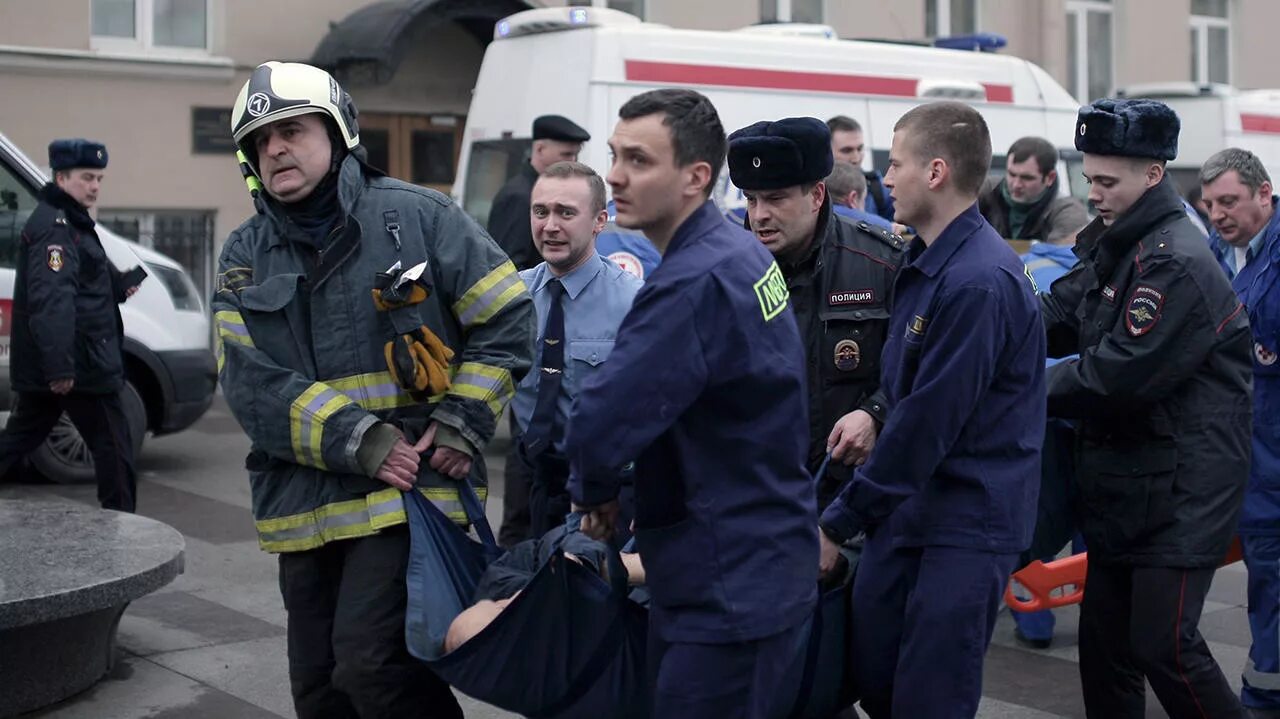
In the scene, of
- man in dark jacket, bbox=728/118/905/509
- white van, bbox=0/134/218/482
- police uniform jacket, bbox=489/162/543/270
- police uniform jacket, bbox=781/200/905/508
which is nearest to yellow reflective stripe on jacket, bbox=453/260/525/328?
man in dark jacket, bbox=728/118/905/509

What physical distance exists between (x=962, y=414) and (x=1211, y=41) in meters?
22.8

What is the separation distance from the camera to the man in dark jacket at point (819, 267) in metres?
4.53

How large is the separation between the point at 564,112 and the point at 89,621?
235 inches

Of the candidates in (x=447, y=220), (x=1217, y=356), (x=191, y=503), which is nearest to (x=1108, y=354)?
(x=1217, y=356)

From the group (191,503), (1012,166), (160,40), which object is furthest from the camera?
(160,40)

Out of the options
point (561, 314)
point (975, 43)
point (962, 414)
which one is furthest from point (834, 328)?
point (975, 43)

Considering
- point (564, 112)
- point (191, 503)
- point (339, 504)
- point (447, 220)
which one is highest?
point (564, 112)

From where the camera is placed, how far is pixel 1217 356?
15.6ft

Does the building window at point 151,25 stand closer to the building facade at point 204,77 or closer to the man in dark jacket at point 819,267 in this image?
the building facade at point 204,77

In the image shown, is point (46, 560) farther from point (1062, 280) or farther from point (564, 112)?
point (564, 112)

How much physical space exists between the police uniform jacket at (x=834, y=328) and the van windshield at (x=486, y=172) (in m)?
7.09


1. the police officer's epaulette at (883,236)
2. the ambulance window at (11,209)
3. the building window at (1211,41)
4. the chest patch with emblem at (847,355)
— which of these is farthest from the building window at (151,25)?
the building window at (1211,41)

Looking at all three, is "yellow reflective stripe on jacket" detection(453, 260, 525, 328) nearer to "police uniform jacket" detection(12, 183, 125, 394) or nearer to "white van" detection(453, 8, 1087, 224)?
"police uniform jacket" detection(12, 183, 125, 394)

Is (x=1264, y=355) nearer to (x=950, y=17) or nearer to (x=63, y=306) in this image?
(x=63, y=306)
